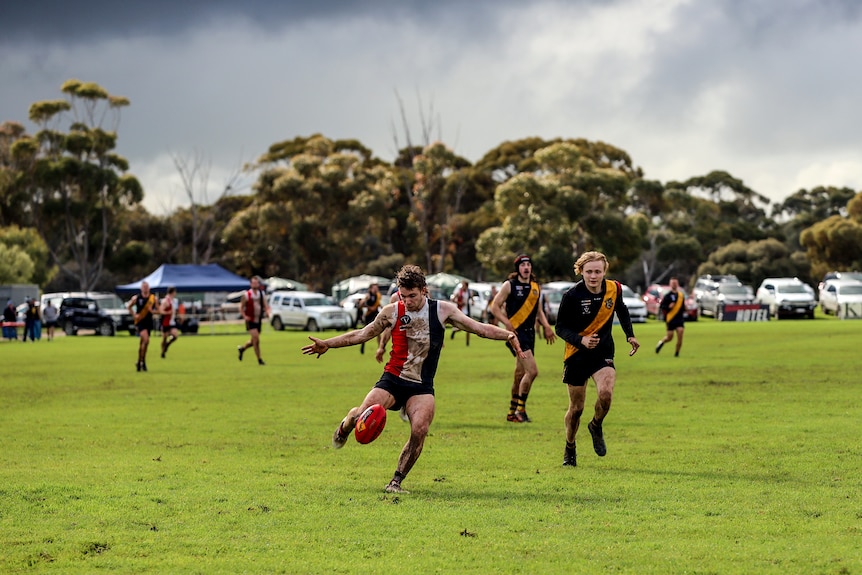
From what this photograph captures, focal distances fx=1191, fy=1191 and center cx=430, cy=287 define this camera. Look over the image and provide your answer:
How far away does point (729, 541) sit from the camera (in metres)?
7.45

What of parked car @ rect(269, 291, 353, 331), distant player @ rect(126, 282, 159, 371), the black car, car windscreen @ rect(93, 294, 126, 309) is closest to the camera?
distant player @ rect(126, 282, 159, 371)

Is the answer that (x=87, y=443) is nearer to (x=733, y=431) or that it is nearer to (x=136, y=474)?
(x=136, y=474)

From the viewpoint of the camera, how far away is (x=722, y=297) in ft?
195

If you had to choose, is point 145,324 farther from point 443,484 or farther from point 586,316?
point 443,484

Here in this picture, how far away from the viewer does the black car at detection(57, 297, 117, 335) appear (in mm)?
54281

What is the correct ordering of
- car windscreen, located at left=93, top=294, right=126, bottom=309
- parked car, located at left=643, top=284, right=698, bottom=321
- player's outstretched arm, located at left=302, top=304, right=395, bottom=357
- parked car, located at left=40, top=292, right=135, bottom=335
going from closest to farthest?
player's outstretched arm, located at left=302, top=304, right=395, bottom=357 → parked car, located at left=40, top=292, right=135, bottom=335 → car windscreen, located at left=93, top=294, right=126, bottom=309 → parked car, located at left=643, top=284, right=698, bottom=321

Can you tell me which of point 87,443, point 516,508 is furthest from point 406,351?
point 87,443

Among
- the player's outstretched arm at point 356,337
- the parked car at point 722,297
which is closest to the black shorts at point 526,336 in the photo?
the player's outstretched arm at point 356,337

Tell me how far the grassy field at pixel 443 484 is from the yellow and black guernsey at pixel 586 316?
1.10 m

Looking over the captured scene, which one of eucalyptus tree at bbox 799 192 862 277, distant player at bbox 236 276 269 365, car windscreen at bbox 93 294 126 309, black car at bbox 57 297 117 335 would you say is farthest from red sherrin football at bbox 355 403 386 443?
eucalyptus tree at bbox 799 192 862 277

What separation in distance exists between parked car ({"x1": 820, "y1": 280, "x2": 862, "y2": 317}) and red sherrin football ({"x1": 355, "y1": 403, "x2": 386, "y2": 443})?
5197 cm

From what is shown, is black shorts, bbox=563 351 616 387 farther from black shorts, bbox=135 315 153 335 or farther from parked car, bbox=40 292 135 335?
parked car, bbox=40 292 135 335

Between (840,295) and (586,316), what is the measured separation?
50.4 metres

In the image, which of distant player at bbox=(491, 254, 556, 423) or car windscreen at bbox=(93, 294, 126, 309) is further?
car windscreen at bbox=(93, 294, 126, 309)
